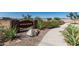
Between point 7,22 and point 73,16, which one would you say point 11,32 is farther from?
Answer: point 73,16

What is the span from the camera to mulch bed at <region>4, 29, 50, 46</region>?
279cm

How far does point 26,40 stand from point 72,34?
47 centimetres

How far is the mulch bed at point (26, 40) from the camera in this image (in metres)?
2.79

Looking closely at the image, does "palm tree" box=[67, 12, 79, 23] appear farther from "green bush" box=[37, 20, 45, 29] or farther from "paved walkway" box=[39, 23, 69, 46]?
"green bush" box=[37, 20, 45, 29]

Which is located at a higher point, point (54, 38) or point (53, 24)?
point (53, 24)

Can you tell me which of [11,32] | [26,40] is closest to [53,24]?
[26,40]

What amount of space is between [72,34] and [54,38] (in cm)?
19

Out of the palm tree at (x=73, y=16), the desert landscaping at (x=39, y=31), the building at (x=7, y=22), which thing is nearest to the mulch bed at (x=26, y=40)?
the desert landscaping at (x=39, y=31)

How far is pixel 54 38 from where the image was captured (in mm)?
2777

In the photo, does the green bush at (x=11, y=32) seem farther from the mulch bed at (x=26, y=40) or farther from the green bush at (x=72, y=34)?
the green bush at (x=72, y=34)
